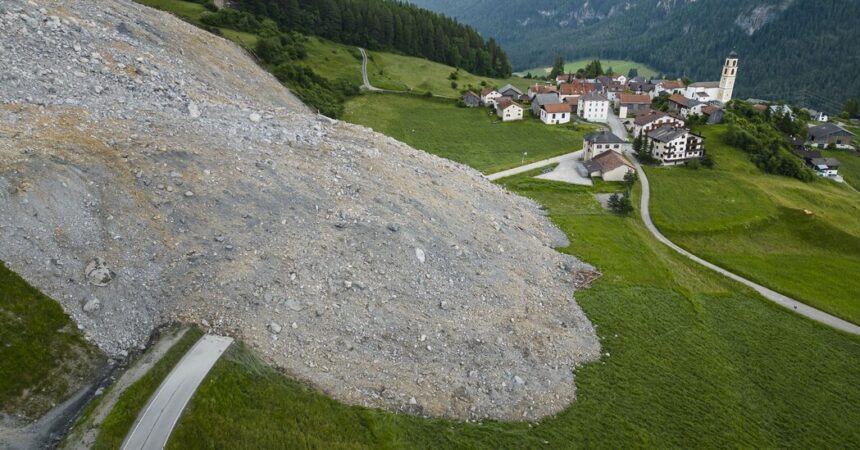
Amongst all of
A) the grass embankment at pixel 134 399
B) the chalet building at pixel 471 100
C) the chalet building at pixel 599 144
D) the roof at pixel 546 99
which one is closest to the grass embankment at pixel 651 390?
the grass embankment at pixel 134 399

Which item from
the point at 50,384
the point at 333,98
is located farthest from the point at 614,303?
the point at 333,98

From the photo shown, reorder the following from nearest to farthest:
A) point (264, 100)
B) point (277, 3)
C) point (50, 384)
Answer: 1. point (50, 384)
2. point (264, 100)
3. point (277, 3)

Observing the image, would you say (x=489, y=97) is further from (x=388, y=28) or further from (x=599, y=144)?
(x=599, y=144)

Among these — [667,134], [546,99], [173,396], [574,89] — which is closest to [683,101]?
[574,89]

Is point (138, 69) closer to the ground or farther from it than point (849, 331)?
farther from it

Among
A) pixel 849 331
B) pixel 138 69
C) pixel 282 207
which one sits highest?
pixel 138 69

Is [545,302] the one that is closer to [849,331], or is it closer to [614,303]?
[614,303]

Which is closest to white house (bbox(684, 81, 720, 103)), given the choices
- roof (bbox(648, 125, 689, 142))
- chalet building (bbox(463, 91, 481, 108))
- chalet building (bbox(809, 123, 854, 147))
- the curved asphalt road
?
chalet building (bbox(809, 123, 854, 147))
